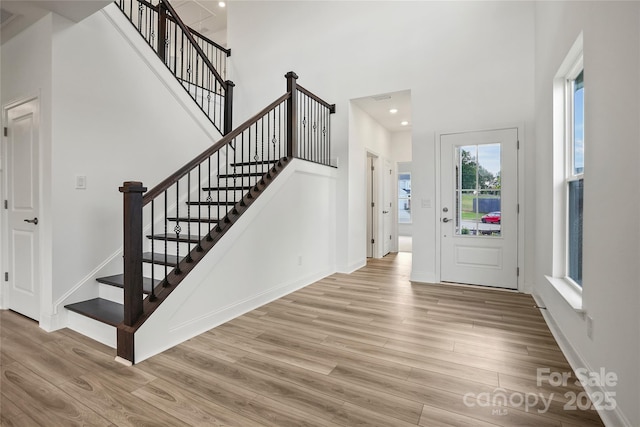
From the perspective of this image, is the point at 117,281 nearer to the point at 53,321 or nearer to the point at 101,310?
the point at 101,310

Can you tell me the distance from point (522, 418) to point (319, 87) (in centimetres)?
493

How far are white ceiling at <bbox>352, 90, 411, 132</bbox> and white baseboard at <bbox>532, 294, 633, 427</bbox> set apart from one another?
3444 mm

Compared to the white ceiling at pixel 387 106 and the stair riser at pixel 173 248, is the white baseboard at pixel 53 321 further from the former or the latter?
the white ceiling at pixel 387 106

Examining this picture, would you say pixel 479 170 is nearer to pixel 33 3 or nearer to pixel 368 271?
pixel 368 271

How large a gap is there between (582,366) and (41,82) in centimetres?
468

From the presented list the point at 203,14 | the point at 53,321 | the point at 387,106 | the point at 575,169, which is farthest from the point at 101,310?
the point at 203,14

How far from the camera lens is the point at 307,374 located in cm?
212

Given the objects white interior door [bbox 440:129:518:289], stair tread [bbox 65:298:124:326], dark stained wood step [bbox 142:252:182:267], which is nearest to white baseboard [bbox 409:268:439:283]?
white interior door [bbox 440:129:518:289]

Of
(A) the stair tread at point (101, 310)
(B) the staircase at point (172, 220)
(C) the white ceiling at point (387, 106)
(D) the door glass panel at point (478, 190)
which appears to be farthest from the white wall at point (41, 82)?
(D) the door glass panel at point (478, 190)

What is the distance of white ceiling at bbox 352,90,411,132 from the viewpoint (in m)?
5.01

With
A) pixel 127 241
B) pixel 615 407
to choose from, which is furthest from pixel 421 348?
pixel 127 241

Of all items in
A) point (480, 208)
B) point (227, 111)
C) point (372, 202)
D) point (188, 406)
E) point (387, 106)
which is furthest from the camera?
point (372, 202)

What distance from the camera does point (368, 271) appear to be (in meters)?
5.33

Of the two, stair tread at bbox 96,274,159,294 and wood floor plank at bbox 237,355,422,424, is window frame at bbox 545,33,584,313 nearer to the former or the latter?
wood floor plank at bbox 237,355,422,424
